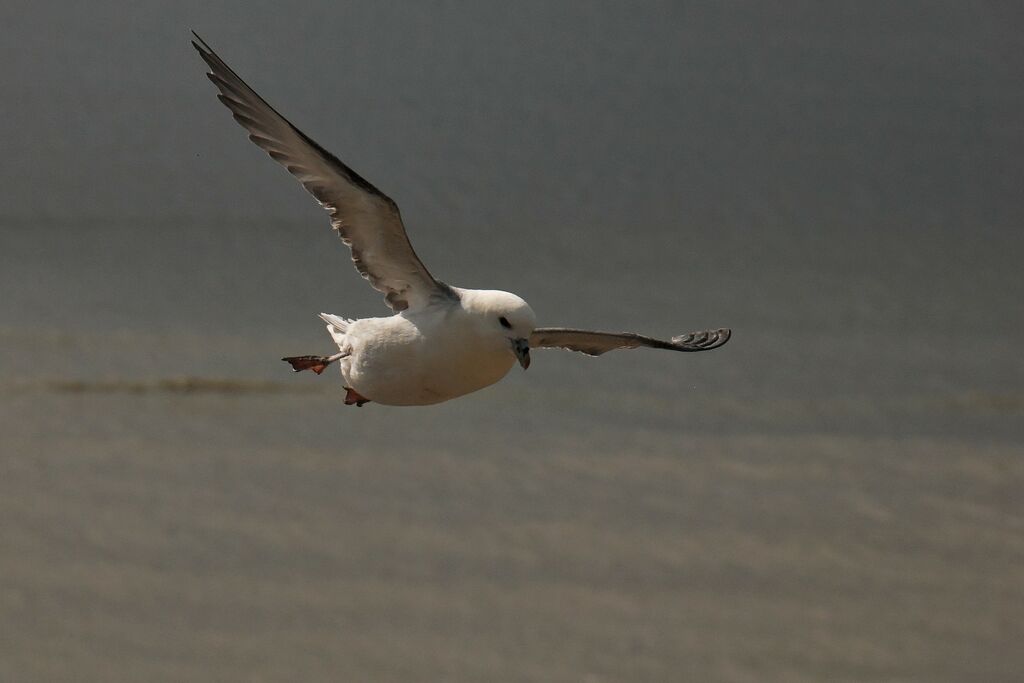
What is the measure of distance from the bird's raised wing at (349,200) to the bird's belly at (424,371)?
18cm

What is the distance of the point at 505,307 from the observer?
3.33 m

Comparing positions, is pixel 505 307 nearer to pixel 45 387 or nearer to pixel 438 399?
pixel 438 399

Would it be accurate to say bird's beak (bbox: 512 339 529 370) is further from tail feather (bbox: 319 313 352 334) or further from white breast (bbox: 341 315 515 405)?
tail feather (bbox: 319 313 352 334)

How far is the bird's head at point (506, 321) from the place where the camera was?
10.9ft

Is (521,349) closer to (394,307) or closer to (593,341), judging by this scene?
(394,307)

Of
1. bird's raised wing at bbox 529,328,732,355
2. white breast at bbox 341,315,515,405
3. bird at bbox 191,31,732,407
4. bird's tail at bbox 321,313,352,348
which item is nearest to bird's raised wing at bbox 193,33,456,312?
bird at bbox 191,31,732,407

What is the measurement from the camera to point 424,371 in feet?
11.2

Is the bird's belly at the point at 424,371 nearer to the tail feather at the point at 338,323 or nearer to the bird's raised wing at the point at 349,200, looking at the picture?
the bird's raised wing at the point at 349,200

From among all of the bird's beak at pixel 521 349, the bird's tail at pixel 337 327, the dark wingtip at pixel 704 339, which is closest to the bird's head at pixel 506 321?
the bird's beak at pixel 521 349

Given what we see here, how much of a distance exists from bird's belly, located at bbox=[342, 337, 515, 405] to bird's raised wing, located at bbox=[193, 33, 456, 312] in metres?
0.18

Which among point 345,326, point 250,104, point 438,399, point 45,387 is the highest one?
point 45,387

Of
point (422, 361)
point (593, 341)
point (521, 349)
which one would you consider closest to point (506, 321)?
point (521, 349)

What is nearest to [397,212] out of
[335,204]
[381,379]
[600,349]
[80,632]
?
[335,204]

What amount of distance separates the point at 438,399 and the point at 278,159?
74 cm
